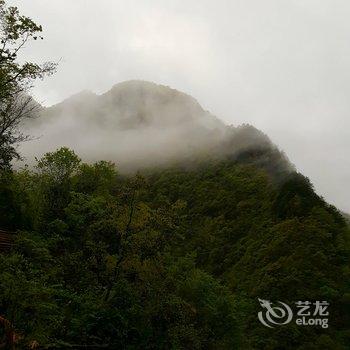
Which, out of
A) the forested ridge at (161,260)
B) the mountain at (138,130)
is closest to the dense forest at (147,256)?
the forested ridge at (161,260)

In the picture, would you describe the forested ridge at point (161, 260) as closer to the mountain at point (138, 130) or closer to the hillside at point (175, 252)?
the hillside at point (175, 252)

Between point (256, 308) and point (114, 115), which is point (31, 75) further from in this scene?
point (114, 115)

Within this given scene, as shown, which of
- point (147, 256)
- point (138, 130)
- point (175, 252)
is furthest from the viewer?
point (138, 130)

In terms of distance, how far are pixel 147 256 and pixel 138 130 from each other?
128625 millimetres

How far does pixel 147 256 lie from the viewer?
25.0 m

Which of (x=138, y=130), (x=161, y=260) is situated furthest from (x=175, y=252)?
(x=138, y=130)

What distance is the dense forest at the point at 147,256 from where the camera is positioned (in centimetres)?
2003

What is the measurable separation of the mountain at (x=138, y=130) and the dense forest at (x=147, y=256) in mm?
30367

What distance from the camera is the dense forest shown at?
65.7ft

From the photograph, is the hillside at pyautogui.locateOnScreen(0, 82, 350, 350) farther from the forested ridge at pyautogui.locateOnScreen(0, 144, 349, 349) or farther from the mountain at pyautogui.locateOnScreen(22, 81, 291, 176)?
the mountain at pyautogui.locateOnScreen(22, 81, 291, 176)

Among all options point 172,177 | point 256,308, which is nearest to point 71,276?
point 256,308

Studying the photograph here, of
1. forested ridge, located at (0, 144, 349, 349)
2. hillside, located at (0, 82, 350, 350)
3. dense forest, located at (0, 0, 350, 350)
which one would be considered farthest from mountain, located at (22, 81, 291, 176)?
dense forest, located at (0, 0, 350, 350)

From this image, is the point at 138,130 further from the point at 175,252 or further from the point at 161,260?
the point at 161,260

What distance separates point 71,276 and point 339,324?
2976 cm
